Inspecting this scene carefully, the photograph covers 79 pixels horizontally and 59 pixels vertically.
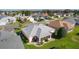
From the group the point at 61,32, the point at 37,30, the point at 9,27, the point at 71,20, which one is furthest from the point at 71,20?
the point at 9,27

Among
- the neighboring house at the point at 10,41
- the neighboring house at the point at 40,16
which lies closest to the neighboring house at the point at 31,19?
the neighboring house at the point at 40,16

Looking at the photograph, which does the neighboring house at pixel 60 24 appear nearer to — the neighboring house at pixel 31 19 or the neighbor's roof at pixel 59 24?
the neighbor's roof at pixel 59 24

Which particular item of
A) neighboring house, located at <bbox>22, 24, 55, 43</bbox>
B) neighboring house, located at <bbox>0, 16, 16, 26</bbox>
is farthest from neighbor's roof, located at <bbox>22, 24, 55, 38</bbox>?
neighboring house, located at <bbox>0, 16, 16, 26</bbox>
